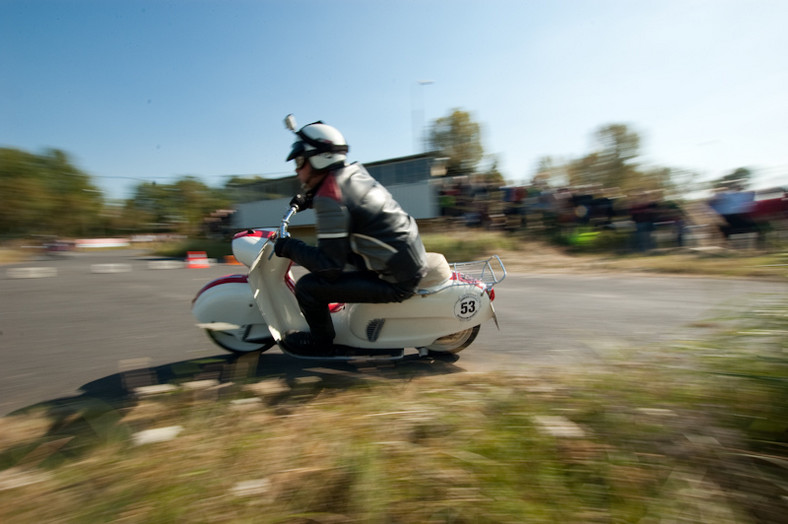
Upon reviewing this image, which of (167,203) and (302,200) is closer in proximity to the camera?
(302,200)

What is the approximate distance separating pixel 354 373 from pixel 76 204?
34076 millimetres

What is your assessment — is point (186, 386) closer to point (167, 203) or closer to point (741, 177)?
point (741, 177)

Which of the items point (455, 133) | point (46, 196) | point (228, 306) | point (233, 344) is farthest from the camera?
point (455, 133)

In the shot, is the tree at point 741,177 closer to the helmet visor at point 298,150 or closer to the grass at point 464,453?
the grass at point 464,453

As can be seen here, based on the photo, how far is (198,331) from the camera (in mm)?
5117

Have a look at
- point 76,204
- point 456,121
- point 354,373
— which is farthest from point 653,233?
point 76,204

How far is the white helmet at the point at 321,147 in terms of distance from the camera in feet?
10.8

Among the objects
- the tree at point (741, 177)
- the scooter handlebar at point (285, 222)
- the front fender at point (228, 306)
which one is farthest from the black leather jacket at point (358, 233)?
the tree at point (741, 177)

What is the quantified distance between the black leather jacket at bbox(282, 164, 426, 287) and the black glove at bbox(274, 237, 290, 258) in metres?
→ 0.02

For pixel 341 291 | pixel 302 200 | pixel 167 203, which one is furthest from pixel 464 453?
pixel 167 203

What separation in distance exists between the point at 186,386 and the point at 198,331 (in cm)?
219

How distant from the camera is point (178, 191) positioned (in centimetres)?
3459

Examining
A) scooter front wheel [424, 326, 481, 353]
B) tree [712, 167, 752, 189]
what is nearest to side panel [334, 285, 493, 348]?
scooter front wheel [424, 326, 481, 353]

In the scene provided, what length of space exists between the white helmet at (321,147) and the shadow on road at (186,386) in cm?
155
